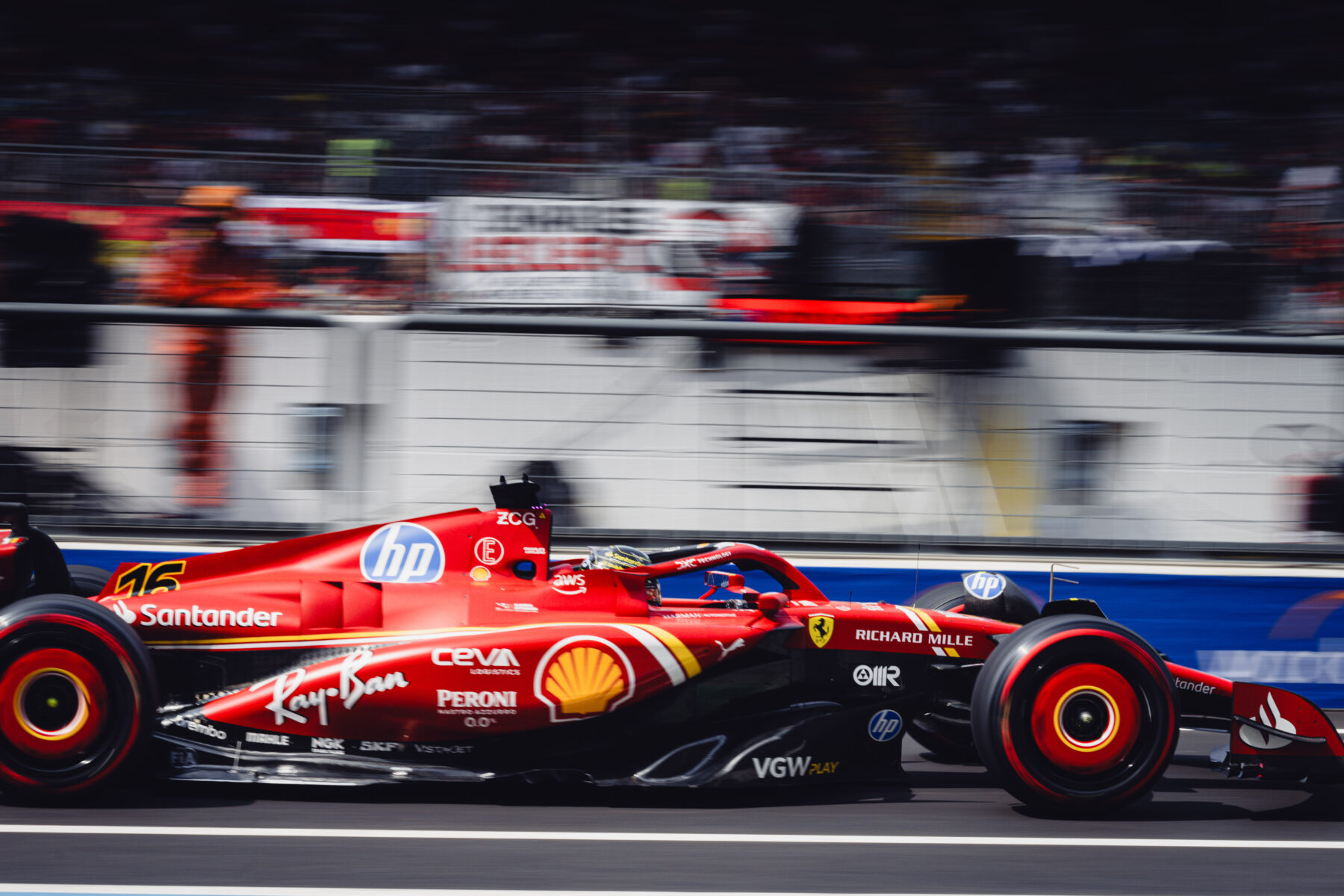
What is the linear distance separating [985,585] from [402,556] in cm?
227

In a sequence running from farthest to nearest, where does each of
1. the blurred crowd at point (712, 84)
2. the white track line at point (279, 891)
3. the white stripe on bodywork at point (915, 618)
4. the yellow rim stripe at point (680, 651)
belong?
1. the blurred crowd at point (712, 84)
2. the white stripe on bodywork at point (915, 618)
3. the yellow rim stripe at point (680, 651)
4. the white track line at point (279, 891)

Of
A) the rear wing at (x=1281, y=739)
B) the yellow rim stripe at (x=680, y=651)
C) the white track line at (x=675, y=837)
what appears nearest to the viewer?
the white track line at (x=675, y=837)

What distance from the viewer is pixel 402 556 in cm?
475

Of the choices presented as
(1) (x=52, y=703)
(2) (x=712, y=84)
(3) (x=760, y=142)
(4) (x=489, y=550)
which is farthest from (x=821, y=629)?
(2) (x=712, y=84)

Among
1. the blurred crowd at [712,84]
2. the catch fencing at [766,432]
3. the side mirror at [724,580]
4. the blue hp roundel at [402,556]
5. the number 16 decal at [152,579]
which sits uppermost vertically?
the blurred crowd at [712,84]

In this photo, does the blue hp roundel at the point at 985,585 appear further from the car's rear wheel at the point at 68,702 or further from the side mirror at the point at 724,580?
the car's rear wheel at the point at 68,702

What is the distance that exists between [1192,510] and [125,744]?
4.81 m

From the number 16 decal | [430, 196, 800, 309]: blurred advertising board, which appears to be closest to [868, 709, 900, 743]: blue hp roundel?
the number 16 decal

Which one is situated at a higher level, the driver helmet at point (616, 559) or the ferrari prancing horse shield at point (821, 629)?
the driver helmet at point (616, 559)

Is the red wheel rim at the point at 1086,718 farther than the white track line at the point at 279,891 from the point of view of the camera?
Yes

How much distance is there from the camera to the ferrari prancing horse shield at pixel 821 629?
184 inches

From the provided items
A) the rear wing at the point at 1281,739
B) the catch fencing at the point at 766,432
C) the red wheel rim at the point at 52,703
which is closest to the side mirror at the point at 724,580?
the catch fencing at the point at 766,432

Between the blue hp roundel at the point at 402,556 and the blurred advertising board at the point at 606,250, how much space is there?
8.24 ft

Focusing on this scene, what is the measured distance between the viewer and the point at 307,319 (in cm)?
618
